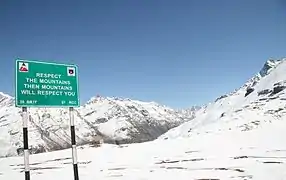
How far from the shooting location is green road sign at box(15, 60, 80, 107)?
14.5 metres

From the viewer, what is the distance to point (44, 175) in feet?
95.6

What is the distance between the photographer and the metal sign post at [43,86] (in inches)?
569

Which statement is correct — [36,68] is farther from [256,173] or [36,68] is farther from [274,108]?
[274,108]

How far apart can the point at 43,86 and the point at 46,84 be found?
0.15m

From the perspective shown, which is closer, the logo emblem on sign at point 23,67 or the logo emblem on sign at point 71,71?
the logo emblem on sign at point 23,67

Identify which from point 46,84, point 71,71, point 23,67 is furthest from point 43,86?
point 71,71

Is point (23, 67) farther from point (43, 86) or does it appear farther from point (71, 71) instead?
point (71, 71)

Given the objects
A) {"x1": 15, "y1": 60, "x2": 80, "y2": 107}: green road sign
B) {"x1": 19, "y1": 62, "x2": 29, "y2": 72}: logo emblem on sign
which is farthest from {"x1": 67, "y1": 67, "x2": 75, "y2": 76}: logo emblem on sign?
{"x1": 19, "y1": 62, "x2": 29, "y2": 72}: logo emblem on sign

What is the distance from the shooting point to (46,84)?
15.1 m

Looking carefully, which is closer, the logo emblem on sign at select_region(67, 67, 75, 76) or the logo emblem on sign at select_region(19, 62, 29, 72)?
the logo emblem on sign at select_region(19, 62, 29, 72)

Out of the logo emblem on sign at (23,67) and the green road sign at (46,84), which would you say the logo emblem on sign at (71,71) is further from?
the logo emblem on sign at (23,67)

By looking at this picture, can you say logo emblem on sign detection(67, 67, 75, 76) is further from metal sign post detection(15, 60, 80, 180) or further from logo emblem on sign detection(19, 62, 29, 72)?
logo emblem on sign detection(19, 62, 29, 72)

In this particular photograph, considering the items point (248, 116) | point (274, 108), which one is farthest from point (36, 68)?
point (274, 108)

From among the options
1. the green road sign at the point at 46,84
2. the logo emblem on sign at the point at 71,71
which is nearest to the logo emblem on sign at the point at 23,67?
the green road sign at the point at 46,84
